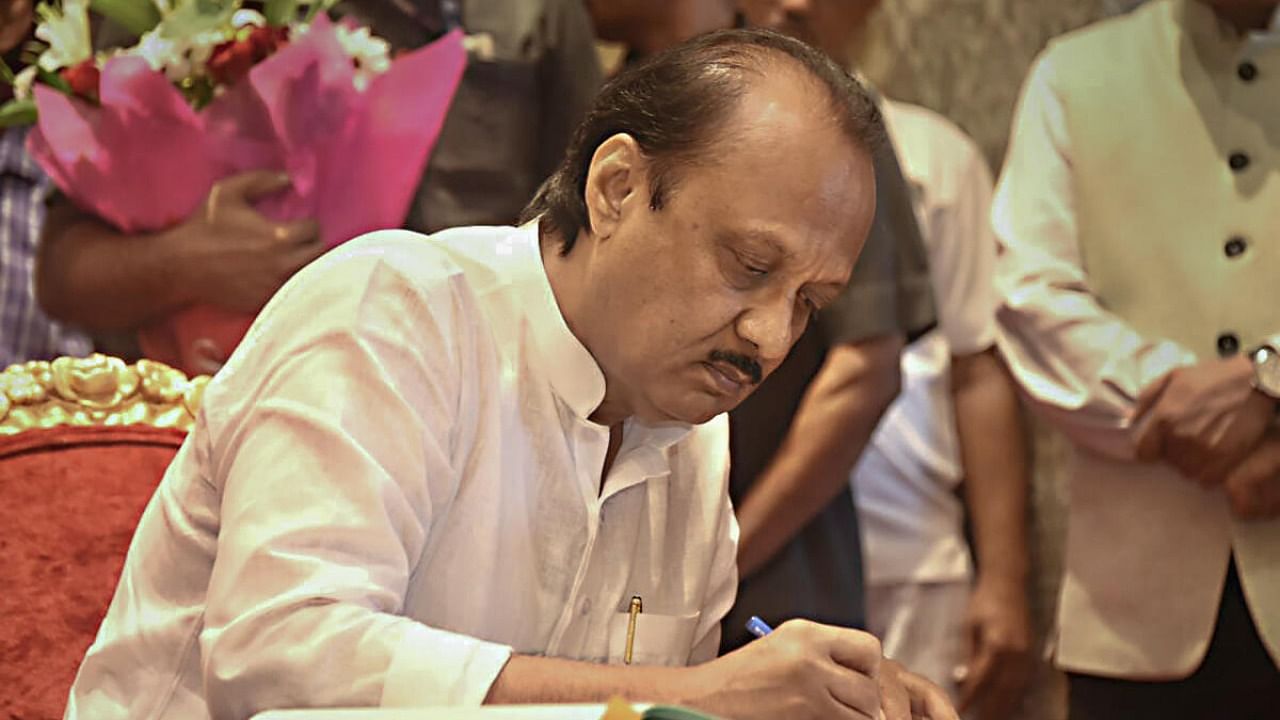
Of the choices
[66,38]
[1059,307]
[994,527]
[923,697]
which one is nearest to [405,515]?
[923,697]

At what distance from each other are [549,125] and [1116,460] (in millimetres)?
1115

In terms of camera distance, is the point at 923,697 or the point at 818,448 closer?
the point at 923,697

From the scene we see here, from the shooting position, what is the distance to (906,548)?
385 cm

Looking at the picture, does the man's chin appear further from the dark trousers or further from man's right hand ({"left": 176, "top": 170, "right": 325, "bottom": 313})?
the dark trousers

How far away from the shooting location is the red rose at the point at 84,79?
8.00 feet

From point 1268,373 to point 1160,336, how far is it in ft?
0.87

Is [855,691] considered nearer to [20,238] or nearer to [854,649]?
[854,649]

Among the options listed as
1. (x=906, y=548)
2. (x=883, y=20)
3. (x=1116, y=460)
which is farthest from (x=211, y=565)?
(x=883, y=20)

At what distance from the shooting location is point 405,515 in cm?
156

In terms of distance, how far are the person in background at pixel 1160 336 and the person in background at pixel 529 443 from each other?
1.24m

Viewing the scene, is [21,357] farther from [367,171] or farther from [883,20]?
[883,20]

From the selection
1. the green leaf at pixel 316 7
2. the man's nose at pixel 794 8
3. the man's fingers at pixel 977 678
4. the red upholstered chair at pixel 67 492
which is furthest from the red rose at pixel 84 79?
the man's fingers at pixel 977 678

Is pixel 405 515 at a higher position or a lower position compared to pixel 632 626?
higher

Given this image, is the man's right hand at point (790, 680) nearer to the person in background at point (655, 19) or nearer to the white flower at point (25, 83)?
the white flower at point (25, 83)
